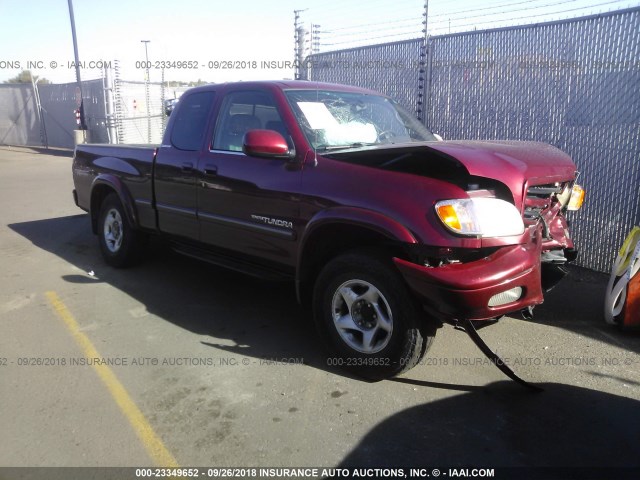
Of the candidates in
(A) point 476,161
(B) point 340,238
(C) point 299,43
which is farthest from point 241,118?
(C) point 299,43

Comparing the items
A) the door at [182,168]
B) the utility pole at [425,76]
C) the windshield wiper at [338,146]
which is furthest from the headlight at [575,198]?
the utility pole at [425,76]

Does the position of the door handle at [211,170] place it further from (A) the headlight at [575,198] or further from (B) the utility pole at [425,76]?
(B) the utility pole at [425,76]

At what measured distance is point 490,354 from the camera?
335 cm

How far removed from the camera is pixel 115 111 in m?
18.1

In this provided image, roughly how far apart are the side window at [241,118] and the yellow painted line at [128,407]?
195 centimetres

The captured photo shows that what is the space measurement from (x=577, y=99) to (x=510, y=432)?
4.27m

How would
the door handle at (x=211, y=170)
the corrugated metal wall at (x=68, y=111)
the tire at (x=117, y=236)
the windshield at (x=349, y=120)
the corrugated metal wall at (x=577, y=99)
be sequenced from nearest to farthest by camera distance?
the windshield at (x=349, y=120) < the door handle at (x=211, y=170) < the corrugated metal wall at (x=577, y=99) < the tire at (x=117, y=236) < the corrugated metal wall at (x=68, y=111)

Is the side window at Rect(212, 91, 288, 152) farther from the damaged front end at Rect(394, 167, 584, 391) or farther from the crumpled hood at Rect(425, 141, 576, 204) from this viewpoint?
the damaged front end at Rect(394, 167, 584, 391)

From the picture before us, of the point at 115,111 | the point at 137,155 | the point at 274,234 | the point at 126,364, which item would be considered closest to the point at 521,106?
the point at 274,234

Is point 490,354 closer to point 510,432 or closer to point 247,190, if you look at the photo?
point 510,432

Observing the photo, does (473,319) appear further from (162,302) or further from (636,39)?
(636,39)

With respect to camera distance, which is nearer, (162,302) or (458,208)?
(458,208)

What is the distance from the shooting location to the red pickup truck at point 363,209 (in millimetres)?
3119

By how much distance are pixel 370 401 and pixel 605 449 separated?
131 centimetres
